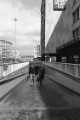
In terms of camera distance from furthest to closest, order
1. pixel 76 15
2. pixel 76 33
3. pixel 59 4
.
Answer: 1. pixel 59 4
2. pixel 76 15
3. pixel 76 33

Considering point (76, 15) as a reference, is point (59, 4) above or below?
above

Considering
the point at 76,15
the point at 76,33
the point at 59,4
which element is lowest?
the point at 76,33

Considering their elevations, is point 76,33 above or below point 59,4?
below

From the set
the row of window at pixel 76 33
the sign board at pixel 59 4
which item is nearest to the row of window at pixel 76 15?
the row of window at pixel 76 33

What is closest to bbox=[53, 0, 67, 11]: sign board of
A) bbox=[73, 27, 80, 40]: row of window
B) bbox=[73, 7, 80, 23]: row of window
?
bbox=[73, 7, 80, 23]: row of window

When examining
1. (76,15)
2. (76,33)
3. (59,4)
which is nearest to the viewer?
(76,33)

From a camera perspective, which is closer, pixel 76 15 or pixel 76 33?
pixel 76 33

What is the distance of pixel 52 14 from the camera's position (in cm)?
6700

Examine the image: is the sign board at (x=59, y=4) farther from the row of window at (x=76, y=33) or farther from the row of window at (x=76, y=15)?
the row of window at (x=76, y=33)

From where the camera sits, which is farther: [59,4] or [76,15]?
[59,4]

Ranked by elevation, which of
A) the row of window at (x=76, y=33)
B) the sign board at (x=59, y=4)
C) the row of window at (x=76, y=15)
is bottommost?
the row of window at (x=76, y=33)

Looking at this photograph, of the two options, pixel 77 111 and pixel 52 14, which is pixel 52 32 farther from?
pixel 77 111

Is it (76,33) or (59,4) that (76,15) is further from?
(59,4)

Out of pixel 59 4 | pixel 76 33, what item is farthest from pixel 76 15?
pixel 59 4
